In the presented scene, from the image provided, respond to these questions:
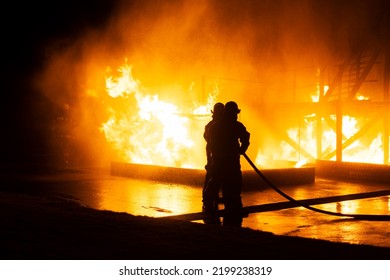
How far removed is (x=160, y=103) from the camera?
17578 mm

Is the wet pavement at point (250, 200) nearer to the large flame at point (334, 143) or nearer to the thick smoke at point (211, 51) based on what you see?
the large flame at point (334, 143)

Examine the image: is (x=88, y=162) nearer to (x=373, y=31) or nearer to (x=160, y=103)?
(x=160, y=103)

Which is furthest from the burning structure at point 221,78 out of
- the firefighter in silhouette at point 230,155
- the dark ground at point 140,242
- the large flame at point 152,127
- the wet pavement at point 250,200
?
the dark ground at point 140,242

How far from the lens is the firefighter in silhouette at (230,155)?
7.73 meters

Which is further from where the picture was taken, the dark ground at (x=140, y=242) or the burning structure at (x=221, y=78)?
the burning structure at (x=221, y=78)

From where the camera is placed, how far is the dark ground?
497 cm

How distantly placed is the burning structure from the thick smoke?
0.13ft

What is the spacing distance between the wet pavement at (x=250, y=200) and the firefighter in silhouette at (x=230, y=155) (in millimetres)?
457

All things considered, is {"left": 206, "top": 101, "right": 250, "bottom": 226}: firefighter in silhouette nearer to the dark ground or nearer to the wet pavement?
the wet pavement

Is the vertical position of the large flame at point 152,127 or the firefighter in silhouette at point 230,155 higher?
the large flame at point 152,127

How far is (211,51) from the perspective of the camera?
20.9m

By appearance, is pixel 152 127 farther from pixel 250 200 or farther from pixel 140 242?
pixel 140 242

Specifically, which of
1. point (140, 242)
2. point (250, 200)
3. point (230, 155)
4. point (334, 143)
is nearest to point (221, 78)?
point (334, 143)

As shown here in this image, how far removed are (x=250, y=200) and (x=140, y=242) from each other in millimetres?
5236
